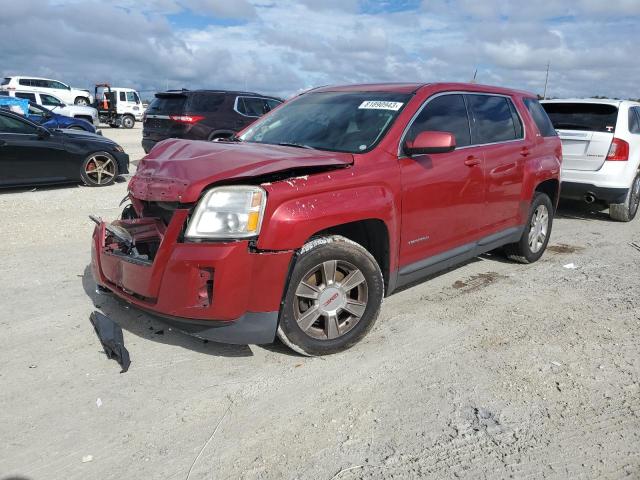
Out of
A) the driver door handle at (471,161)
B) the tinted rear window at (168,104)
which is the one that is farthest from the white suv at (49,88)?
the driver door handle at (471,161)

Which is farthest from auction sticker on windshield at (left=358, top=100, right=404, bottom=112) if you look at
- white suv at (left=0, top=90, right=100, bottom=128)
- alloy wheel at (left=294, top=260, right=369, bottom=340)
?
white suv at (left=0, top=90, right=100, bottom=128)

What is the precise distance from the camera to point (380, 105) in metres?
3.99

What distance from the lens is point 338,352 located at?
3.45m

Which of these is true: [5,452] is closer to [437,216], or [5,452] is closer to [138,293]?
[138,293]

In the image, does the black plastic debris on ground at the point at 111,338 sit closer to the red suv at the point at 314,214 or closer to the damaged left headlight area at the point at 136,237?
the red suv at the point at 314,214

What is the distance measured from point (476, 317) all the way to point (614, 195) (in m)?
4.56

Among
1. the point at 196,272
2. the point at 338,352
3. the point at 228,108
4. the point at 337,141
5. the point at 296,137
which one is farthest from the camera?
the point at 228,108

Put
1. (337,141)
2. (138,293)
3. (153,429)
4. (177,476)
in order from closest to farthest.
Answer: (177,476) < (153,429) < (138,293) < (337,141)

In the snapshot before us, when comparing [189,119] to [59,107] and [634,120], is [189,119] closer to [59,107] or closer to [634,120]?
[634,120]

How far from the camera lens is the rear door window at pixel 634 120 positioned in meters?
7.66

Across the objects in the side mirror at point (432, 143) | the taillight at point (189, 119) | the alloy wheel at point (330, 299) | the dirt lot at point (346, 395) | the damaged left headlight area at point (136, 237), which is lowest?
the dirt lot at point (346, 395)

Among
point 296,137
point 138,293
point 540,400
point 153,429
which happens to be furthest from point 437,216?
point 153,429

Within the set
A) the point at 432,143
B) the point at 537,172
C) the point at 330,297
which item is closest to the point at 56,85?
the point at 537,172

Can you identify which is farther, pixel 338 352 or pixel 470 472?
pixel 338 352
